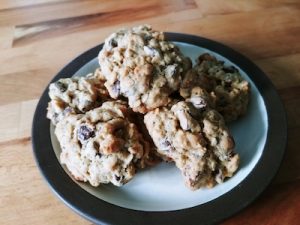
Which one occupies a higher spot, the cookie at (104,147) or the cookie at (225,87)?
the cookie at (225,87)

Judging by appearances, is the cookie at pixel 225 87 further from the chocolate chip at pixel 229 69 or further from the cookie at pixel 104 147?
the cookie at pixel 104 147

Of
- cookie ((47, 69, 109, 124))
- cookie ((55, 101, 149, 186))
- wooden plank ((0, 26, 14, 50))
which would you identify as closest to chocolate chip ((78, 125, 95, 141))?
cookie ((55, 101, 149, 186))

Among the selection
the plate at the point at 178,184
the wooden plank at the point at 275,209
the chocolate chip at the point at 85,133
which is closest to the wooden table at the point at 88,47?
the wooden plank at the point at 275,209

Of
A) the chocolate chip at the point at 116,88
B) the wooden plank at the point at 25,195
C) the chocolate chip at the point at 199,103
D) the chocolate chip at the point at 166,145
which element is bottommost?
the wooden plank at the point at 25,195

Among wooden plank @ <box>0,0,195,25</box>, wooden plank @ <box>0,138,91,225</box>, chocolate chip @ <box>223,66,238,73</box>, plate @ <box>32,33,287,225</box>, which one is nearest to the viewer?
plate @ <box>32,33,287,225</box>

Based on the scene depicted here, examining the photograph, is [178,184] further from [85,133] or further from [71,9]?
[71,9]

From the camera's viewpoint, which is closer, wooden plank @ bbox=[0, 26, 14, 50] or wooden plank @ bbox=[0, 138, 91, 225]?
wooden plank @ bbox=[0, 138, 91, 225]

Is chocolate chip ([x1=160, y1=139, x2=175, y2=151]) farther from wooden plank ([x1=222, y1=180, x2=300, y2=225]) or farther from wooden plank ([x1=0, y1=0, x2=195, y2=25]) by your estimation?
wooden plank ([x1=0, y1=0, x2=195, y2=25])

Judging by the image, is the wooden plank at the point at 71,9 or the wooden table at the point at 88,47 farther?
the wooden plank at the point at 71,9
